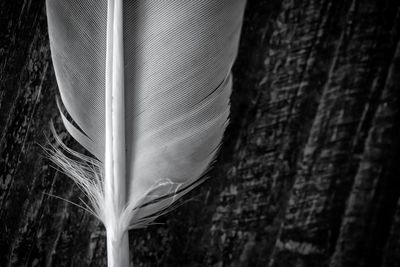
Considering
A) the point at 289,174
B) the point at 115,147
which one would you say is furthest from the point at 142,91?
the point at 289,174

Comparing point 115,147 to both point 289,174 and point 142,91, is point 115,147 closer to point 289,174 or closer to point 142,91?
point 142,91

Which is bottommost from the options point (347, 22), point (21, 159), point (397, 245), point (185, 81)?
point (397, 245)

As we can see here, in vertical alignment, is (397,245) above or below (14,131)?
below

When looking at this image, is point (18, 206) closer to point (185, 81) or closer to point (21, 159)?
point (21, 159)

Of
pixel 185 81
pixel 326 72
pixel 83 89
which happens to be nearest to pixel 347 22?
pixel 326 72
